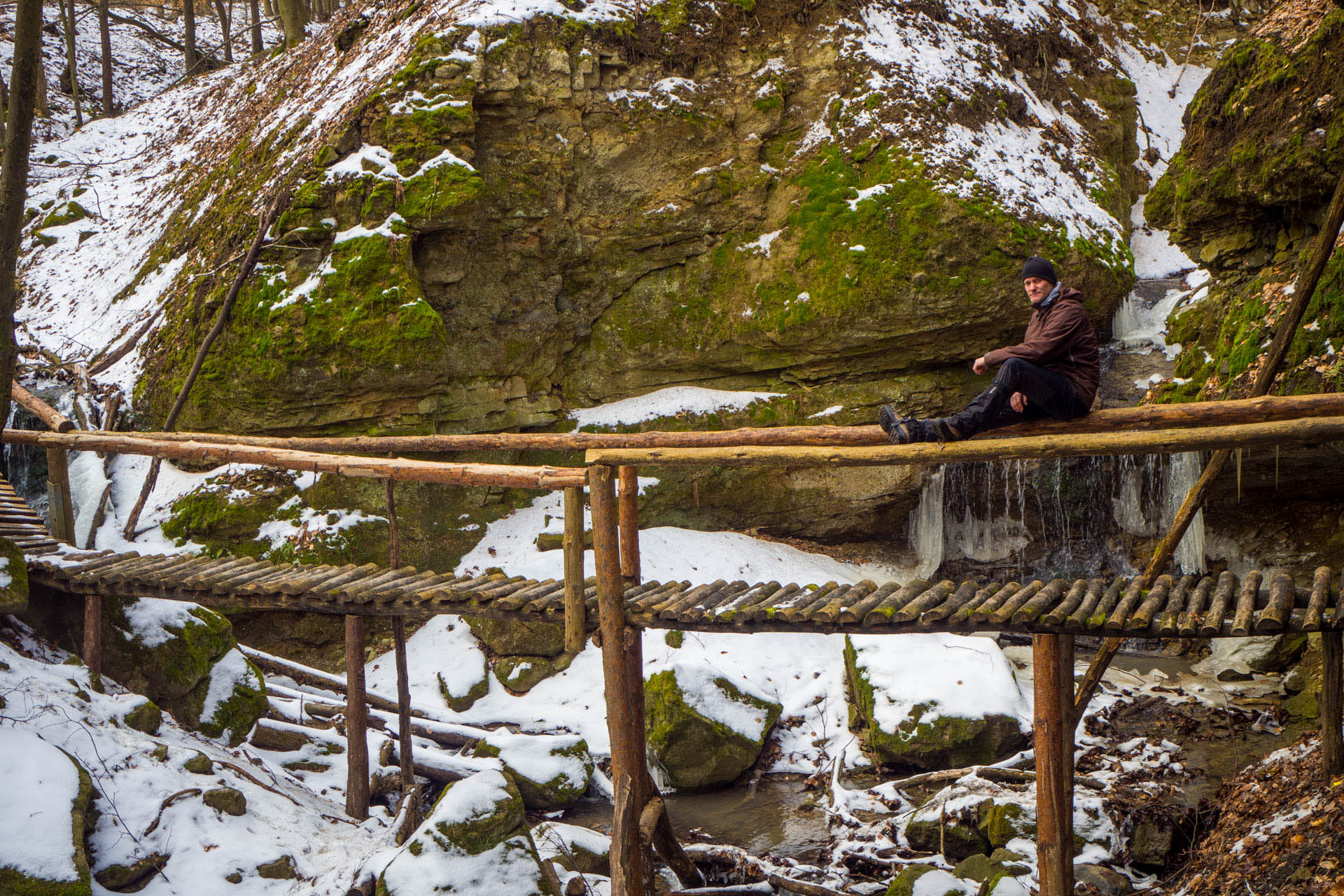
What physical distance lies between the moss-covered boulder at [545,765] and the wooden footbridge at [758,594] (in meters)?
1.52

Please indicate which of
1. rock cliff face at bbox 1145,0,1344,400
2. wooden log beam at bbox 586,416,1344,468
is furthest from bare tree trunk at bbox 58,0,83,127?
rock cliff face at bbox 1145,0,1344,400

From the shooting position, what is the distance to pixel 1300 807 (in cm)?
544

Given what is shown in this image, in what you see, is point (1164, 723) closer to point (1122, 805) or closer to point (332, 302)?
point (1122, 805)

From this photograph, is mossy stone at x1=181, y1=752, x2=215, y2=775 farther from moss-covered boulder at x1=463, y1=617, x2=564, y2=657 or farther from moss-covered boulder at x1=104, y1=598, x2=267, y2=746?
moss-covered boulder at x1=463, y1=617, x2=564, y2=657

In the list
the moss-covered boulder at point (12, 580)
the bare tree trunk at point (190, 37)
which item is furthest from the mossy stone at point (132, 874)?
the bare tree trunk at point (190, 37)

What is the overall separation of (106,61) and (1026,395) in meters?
23.7

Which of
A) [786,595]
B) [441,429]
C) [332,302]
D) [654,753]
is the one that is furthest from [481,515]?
[786,595]

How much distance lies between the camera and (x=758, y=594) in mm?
5660

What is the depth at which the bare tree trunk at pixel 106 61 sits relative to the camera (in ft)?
66.2

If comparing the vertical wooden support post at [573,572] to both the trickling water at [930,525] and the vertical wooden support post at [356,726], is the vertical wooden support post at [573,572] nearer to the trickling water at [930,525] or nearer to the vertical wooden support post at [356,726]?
the vertical wooden support post at [356,726]

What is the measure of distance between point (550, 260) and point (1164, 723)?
30.8ft

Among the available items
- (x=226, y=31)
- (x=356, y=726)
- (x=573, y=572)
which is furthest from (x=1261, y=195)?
(x=226, y=31)

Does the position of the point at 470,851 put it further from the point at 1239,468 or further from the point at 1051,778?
the point at 1239,468

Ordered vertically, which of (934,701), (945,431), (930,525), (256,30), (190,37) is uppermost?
(190,37)
